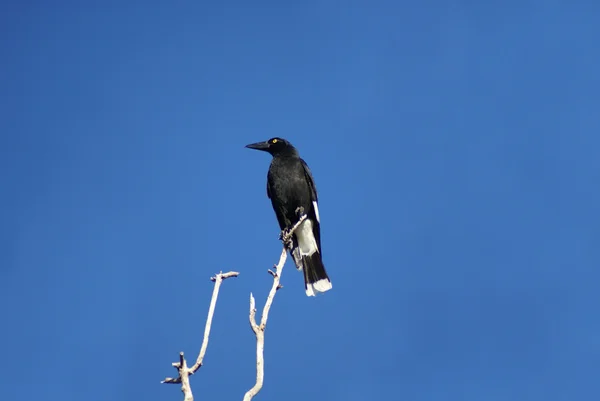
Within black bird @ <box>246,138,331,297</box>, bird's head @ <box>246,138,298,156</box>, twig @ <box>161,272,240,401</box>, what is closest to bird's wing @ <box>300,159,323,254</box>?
black bird @ <box>246,138,331,297</box>

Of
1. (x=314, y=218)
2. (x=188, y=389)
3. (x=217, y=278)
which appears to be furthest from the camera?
(x=314, y=218)

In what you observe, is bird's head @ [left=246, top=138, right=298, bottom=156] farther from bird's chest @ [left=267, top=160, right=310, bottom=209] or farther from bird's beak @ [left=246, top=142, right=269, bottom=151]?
bird's chest @ [left=267, top=160, right=310, bottom=209]

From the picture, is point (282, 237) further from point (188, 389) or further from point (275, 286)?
point (188, 389)

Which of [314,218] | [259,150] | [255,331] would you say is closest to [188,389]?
[255,331]

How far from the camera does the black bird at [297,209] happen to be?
29.4 feet

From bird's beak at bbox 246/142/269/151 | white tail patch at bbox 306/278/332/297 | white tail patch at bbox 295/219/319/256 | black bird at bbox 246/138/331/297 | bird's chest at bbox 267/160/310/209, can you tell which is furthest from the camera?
bird's beak at bbox 246/142/269/151

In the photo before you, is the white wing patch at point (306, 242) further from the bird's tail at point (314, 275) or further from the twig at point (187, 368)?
the twig at point (187, 368)

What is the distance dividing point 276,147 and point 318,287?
233 cm

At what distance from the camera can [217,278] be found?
4270 mm

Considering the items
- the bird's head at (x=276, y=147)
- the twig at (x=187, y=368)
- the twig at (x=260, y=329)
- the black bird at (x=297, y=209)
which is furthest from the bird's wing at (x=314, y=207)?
the twig at (x=187, y=368)

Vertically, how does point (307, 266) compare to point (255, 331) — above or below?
above

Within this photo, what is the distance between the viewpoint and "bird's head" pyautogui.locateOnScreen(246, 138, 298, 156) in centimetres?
1020

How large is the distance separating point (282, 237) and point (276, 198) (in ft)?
3.28

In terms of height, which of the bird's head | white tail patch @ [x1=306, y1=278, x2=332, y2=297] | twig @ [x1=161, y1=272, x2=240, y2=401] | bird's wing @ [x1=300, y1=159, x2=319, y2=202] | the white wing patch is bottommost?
twig @ [x1=161, y1=272, x2=240, y2=401]
